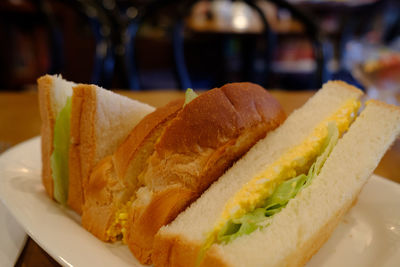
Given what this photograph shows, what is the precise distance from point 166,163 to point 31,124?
140 cm

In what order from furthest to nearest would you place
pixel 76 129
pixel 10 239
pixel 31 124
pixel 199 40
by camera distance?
pixel 199 40 < pixel 31 124 < pixel 76 129 < pixel 10 239

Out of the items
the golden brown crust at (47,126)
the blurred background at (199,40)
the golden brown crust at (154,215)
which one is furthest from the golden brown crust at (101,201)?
the blurred background at (199,40)

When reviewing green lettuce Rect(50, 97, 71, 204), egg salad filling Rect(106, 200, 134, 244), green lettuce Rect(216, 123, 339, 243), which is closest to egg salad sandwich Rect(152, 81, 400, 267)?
green lettuce Rect(216, 123, 339, 243)

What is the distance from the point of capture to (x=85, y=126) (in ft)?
3.64

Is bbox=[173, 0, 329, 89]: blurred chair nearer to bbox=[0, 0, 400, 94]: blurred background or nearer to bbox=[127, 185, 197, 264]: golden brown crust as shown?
bbox=[0, 0, 400, 94]: blurred background

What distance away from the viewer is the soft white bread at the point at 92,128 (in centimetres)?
109

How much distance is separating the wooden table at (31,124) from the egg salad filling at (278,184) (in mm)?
411

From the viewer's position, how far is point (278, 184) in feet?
3.17

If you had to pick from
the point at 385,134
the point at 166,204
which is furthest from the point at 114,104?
the point at 385,134

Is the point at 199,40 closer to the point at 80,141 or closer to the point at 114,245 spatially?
the point at 80,141

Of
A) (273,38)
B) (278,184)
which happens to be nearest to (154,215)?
(278,184)

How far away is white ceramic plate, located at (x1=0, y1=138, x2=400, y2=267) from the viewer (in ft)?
2.82

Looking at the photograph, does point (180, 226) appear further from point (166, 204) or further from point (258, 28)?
point (258, 28)

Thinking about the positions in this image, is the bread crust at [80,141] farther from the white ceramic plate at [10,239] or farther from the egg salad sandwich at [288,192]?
the egg salad sandwich at [288,192]
